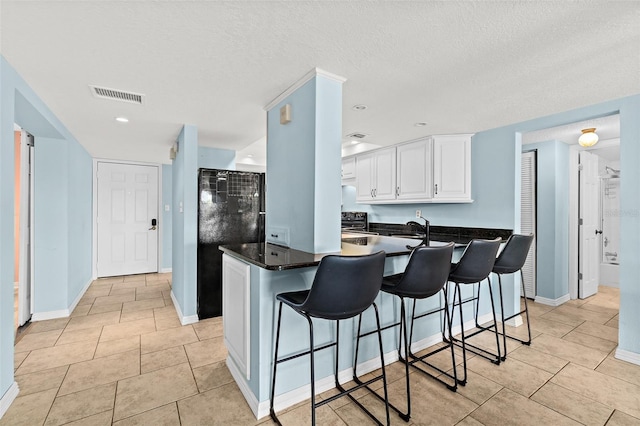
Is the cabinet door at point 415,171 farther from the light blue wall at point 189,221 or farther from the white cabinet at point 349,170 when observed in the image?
the light blue wall at point 189,221

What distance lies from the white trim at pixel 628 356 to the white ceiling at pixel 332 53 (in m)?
2.18

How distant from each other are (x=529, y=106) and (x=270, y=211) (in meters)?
2.64

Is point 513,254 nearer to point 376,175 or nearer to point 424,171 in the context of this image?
point 424,171

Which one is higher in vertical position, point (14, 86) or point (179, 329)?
point (14, 86)

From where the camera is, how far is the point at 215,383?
2.21 metres

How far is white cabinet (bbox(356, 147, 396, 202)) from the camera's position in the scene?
4547 mm

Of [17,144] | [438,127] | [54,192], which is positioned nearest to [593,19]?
[438,127]

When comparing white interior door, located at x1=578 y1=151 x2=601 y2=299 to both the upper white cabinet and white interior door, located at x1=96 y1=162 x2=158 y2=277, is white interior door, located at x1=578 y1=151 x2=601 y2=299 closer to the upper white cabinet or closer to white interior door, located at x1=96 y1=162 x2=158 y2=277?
the upper white cabinet

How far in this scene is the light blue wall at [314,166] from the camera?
2.19 meters

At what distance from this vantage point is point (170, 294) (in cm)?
450

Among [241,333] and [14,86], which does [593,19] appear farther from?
[14,86]

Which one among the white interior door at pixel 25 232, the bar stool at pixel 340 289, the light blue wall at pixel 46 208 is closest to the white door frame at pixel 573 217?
the bar stool at pixel 340 289

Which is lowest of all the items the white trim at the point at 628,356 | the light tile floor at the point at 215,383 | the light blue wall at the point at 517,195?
the light tile floor at the point at 215,383

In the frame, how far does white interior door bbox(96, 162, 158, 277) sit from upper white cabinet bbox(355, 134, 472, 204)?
4236 millimetres
